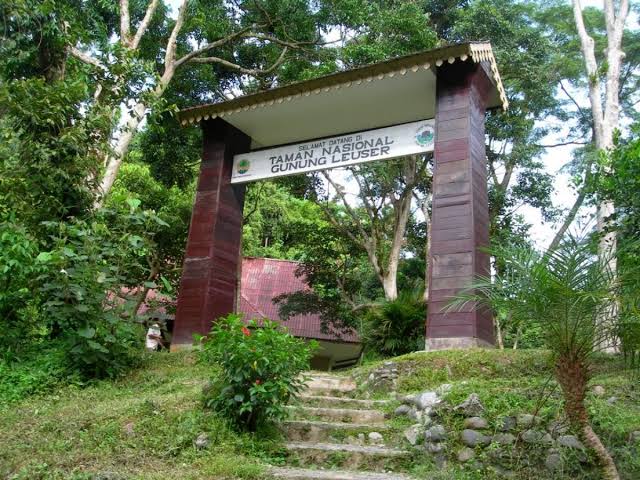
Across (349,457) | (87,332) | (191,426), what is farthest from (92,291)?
(349,457)

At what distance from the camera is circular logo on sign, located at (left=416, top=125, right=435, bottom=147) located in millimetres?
7902

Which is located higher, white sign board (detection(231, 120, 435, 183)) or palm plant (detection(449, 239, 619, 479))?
white sign board (detection(231, 120, 435, 183))

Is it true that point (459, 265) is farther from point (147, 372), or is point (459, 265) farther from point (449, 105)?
point (147, 372)

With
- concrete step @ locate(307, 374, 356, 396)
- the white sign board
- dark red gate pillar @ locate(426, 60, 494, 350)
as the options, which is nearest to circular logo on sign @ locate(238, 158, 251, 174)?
the white sign board

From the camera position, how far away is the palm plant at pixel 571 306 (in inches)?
134

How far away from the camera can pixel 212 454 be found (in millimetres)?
4059

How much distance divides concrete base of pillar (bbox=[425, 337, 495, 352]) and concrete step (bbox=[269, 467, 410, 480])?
2.72 m

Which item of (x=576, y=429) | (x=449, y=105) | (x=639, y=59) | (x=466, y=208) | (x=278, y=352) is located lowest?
(x=576, y=429)

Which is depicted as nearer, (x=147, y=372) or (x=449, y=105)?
(x=147, y=372)

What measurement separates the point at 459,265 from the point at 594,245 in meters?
3.35

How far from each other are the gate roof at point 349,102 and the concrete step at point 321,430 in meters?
4.73

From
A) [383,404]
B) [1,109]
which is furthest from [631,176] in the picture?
[1,109]

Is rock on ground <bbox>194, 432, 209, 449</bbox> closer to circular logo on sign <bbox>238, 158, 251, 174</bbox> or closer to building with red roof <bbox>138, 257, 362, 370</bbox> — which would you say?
circular logo on sign <bbox>238, 158, 251, 174</bbox>

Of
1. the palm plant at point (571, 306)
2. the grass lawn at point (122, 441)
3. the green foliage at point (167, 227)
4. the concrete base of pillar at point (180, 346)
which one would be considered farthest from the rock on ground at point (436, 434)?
the green foliage at point (167, 227)
